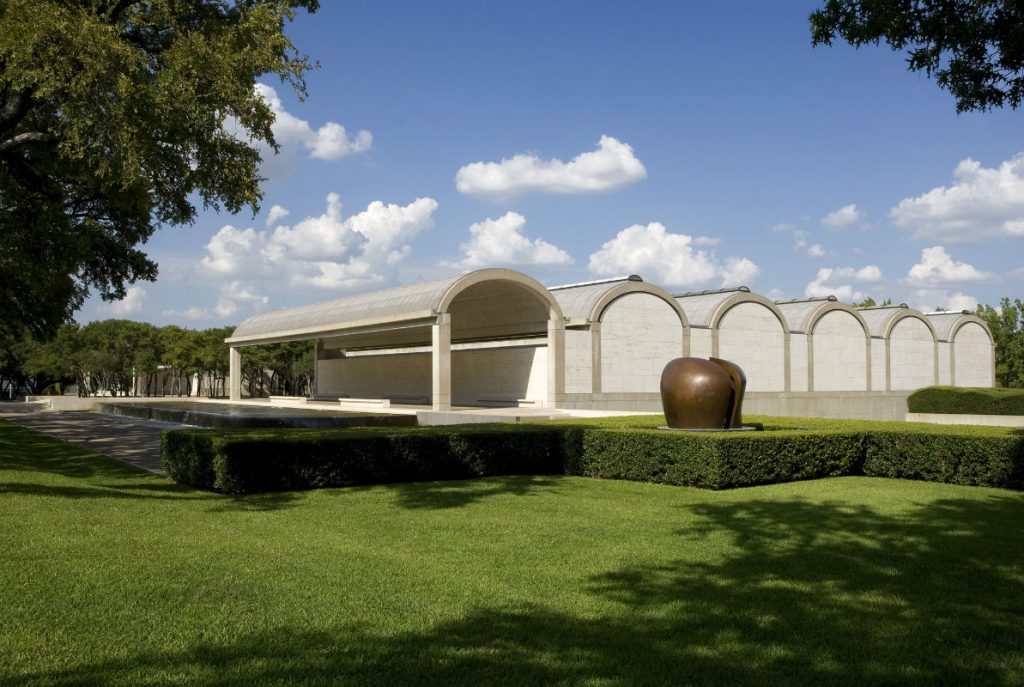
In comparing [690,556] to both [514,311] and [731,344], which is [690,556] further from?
[731,344]

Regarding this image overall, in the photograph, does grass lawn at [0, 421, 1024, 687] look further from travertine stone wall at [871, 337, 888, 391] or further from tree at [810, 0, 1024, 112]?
travertine stone wall at [871, 337, 888, 391]

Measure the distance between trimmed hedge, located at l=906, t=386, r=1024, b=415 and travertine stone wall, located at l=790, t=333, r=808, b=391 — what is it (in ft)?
17.2

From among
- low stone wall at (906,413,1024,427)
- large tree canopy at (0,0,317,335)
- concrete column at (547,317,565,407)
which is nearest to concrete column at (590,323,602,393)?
concrete column at (547,317,565,407)

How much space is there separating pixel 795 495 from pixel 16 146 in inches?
521

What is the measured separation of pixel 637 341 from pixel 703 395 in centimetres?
1990

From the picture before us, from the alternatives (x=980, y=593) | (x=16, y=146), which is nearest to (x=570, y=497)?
(x=980, y=593)

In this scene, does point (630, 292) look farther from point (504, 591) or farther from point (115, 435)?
point (504, 591)

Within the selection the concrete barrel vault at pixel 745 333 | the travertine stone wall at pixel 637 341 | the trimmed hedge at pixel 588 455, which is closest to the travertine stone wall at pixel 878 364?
the concrete barrel vault at pixel 745 333

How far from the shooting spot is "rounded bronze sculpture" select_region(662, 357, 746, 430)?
15781 mm

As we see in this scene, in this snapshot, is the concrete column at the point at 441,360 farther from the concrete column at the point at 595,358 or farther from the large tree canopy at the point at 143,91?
the large tree canopy at the point at 143,91

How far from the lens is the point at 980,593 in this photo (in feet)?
22.7

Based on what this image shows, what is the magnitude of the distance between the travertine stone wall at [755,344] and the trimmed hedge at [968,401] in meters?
6.43

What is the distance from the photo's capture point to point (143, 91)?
37.5 ft

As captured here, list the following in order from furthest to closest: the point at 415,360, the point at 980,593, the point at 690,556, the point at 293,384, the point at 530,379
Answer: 1. the point at 293,384
2. the point at 415,360
3. the point at 530,379
4. the point at 690,556
5. the point at 980,593
